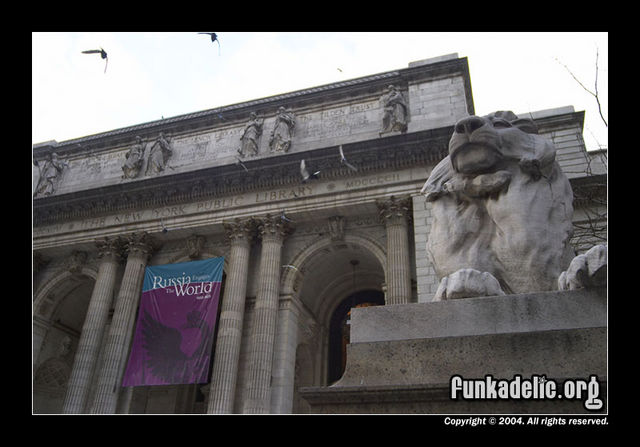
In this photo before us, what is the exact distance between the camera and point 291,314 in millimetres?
17812

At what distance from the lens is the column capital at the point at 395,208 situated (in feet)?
55.5

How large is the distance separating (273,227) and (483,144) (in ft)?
45.4

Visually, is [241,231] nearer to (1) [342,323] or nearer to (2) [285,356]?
(2) [285,356]

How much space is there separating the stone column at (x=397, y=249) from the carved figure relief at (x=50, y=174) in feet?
56.1

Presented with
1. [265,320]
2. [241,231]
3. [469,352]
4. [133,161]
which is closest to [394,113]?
[241,231]

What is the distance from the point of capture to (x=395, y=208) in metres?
17.0

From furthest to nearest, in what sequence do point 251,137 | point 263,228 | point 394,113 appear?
1. point 251,137
2. point 394,113
3. point 263,228

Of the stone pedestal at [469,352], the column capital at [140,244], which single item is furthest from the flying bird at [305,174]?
the stone pedestal at [469,352]

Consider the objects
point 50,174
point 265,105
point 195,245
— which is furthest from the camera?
point 50,174

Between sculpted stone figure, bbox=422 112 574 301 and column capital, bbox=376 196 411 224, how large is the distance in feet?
38.0

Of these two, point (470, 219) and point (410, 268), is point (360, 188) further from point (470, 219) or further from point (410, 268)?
point (470, 219)

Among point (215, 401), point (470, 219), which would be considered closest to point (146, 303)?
point (215, 401)

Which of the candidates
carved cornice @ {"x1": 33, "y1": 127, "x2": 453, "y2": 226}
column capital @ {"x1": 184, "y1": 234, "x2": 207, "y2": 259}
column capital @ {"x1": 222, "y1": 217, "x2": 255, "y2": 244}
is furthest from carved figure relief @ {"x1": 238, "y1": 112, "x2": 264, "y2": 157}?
column capital @ {"x1": 184, "y1": 234, "x2": 207, "y2": 259}

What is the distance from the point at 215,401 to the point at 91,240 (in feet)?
32.3
